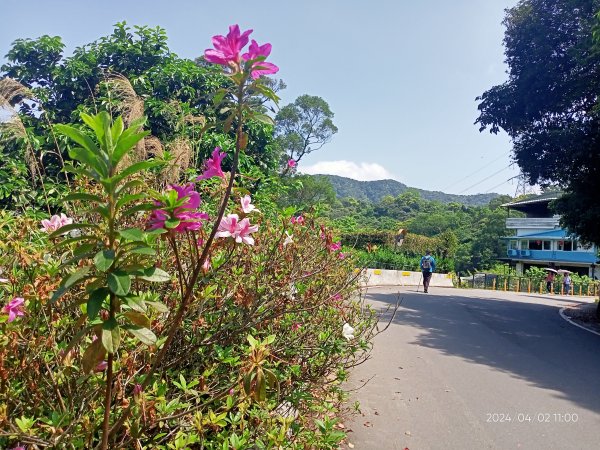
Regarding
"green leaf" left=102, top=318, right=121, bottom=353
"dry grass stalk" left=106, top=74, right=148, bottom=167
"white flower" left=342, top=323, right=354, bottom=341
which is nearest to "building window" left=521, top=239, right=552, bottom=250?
"white flower" left=342, top=323, right=354, bottom=341

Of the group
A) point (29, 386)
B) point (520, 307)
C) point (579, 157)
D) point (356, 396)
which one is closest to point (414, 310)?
point (520, 307)

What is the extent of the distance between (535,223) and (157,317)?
53.5 metres

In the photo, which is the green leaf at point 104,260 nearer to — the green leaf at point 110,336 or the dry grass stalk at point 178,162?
the green leaf at point 110,336

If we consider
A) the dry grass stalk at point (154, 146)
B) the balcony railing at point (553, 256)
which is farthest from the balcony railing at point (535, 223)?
the dry grass stalk at point (154, 146)

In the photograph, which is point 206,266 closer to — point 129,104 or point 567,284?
point 129,104

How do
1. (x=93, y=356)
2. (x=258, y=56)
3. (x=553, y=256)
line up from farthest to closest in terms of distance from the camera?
(x=553, y=256) → (x=258, y=56) → (x=93, y=356)

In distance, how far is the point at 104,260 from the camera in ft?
3.38

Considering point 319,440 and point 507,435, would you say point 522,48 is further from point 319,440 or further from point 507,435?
point 319,440

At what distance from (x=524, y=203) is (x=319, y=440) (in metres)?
52.5

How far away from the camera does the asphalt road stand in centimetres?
398

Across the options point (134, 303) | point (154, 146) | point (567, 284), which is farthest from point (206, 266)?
point (567, 284)

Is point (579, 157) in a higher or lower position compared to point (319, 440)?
higher

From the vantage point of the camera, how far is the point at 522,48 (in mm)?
14875

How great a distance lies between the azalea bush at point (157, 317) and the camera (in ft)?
3.73
